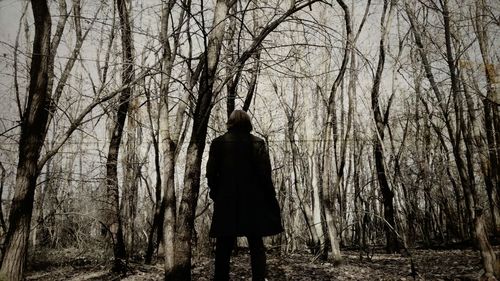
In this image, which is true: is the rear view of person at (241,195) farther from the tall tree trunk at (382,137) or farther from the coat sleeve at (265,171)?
the tall tree trunk at (382,137)

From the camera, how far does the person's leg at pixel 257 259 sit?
2.89 metres

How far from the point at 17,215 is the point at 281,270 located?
4.58 meters

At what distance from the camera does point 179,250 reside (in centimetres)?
345

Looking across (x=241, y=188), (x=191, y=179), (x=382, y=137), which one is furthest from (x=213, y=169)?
(x=382, y=137)

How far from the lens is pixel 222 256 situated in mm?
2885

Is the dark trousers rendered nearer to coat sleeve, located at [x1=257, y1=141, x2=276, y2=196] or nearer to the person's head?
coat sleeve, located at [x1=257, y1=141, x2=276, y2=196]

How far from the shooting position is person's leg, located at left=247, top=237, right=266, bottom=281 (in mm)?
2889

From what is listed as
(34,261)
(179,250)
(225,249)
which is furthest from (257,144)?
(34,261)

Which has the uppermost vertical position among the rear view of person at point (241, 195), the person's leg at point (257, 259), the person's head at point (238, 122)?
the person's head at point (238, 122)

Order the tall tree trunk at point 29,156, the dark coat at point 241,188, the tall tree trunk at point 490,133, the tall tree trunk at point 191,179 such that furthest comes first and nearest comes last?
the tall tree trunk at point 490,133, the tall tree trunk at point 29,156, the tall tree trunk at point 191,179, the dark coat at point 241,188

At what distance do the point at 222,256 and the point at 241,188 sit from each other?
0.61 m

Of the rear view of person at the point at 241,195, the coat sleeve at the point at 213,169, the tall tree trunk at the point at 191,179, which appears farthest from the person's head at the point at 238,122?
the tall tree trunk at the point at 191,179

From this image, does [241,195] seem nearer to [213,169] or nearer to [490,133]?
[213,169]

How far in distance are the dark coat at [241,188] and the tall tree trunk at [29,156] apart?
279cm
